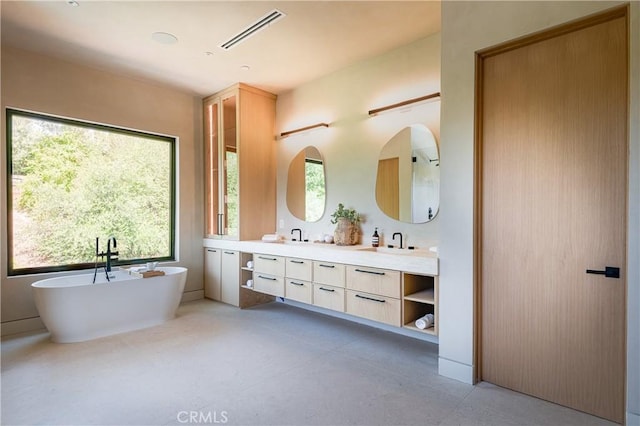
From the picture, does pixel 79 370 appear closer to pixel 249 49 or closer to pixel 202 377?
pixel 202 377

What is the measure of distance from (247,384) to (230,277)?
233 centimetres

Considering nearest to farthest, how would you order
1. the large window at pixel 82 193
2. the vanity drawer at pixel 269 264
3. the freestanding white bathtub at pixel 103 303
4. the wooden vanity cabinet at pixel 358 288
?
the wooden vanity cabinet at pixel 358 288, the freestanding white bathtub at pixel 103 303, the large window at pixel 82 193, the vanity drawer at pixel 269 264

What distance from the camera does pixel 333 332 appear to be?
3656 mm

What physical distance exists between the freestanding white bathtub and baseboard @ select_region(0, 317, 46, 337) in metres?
0.46

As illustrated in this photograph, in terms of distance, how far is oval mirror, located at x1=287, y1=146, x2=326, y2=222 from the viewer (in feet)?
14.5

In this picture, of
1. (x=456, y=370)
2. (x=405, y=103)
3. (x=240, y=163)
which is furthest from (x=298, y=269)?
(x=405, y=103)

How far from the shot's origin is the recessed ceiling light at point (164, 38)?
3277 mm

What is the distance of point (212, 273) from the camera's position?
196 inches

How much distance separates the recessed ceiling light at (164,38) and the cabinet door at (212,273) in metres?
2.74

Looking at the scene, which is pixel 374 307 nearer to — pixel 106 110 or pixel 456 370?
pixel 456 370

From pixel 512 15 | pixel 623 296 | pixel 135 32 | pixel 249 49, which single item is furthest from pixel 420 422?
pixel 135 32

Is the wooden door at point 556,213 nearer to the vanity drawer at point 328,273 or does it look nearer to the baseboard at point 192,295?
the vanity drawer at point 328,273

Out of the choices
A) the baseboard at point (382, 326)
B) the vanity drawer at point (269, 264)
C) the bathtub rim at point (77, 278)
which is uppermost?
the vanity drawer at point (269, 264)

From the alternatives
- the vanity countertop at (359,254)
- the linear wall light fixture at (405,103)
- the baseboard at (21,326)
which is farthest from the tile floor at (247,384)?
the linear wall light fixture at (405,103)
